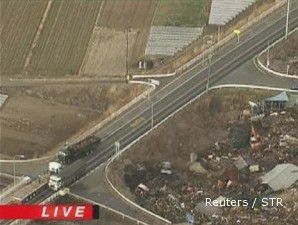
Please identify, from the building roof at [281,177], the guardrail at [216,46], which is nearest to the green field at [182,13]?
the guardrail at [216,46]

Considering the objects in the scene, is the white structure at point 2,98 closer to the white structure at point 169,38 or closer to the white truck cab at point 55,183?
the white structure at point 169,38

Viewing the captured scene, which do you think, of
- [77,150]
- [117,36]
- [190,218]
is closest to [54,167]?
[77,150]

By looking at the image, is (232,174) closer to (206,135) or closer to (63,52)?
(206,135)

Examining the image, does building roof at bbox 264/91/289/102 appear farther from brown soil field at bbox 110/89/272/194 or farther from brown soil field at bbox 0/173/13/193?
brown soil field at bbox 0/173/13/193

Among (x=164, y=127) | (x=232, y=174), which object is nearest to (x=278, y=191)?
(x=232, y=174)

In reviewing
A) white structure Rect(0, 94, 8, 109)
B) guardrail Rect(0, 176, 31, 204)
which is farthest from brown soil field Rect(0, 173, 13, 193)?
white structure Rect(0, 94, 8, 109)

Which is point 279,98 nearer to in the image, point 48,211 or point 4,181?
point 4,181
